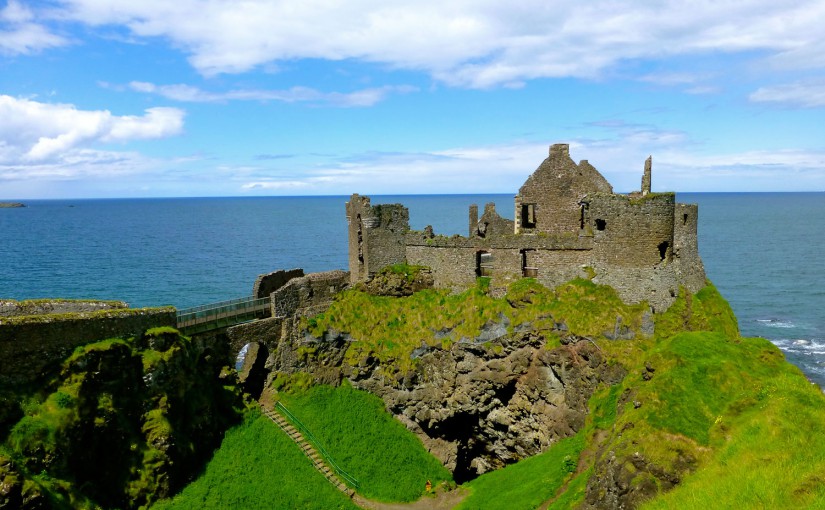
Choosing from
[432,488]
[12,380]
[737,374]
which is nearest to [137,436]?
[12,380]

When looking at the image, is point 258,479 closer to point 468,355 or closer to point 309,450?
point 309,450

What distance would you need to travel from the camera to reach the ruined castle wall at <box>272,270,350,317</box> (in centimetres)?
3312

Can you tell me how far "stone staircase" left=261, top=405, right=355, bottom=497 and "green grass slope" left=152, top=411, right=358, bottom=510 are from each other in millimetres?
420

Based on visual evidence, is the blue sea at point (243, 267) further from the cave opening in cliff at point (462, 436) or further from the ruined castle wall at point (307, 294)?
the cave opening in cliff at point (462, 436)

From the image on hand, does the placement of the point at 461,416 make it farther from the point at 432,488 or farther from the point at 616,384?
the point at 616,384

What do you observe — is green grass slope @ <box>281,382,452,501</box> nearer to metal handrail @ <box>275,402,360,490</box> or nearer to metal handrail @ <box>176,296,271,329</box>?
metal handrail @ <box>275,402,360,490</box>

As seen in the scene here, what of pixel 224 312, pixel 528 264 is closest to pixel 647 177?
pixel 528 264

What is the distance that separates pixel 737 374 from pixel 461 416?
52.0ft

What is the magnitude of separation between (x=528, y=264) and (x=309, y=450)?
15700mm

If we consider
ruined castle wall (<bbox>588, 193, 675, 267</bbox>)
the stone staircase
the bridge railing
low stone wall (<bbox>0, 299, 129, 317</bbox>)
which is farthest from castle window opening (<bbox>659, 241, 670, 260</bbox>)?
low stone wall (<bbox>0, 299, 129, 317</bbox>)

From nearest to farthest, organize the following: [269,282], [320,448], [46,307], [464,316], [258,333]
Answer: [46,307] < [320,448] < [258,333] < [464,316] < [269,282]

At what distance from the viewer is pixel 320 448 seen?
2930 cm

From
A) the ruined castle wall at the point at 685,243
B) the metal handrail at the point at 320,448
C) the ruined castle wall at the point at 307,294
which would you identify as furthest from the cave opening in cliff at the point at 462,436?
the ruined castle wall at the point at 685,243

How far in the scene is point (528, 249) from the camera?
32.4 metres
